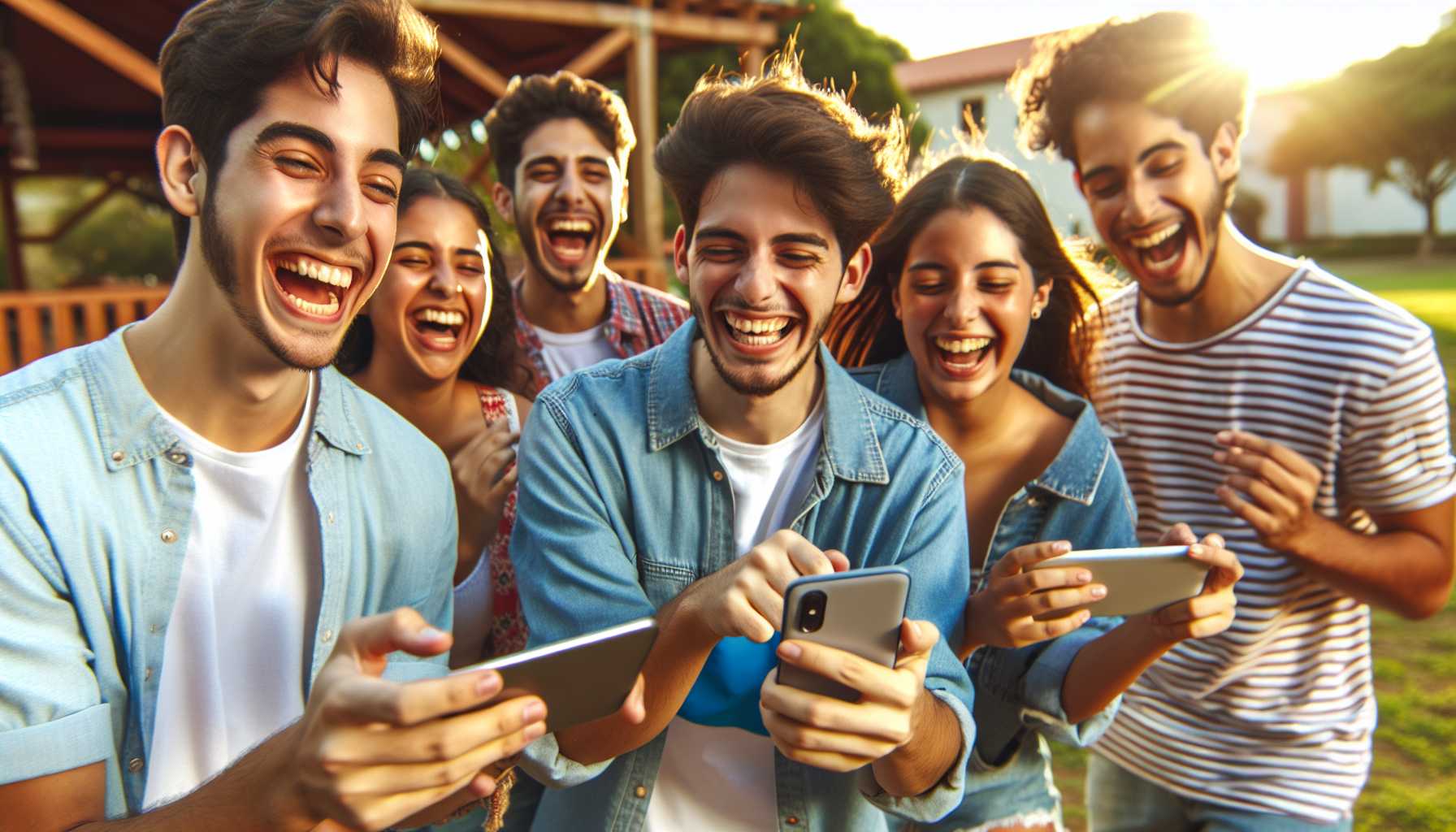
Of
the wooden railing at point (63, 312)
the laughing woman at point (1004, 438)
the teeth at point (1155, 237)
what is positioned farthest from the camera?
the wooden railing at point (63, 312)

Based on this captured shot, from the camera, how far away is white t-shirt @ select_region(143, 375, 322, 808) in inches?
76.6

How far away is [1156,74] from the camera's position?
3016 mm

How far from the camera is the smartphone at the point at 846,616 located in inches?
65.3

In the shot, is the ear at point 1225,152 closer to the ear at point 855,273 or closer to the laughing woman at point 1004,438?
the laughing woman at point 1004,438

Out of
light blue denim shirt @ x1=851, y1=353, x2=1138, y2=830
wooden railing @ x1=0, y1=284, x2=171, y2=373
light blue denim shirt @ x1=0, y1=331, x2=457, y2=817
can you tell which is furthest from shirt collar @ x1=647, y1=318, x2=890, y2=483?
wooden railing @ x1=0, y1=284, x2=171, y2=373

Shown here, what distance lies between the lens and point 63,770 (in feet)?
5.50

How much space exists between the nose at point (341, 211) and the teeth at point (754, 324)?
2.83 feet

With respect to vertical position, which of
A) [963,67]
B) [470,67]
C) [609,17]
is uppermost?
[963,67]

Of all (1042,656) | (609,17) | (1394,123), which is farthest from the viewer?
(1394,123)

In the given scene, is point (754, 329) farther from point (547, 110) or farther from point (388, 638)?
point (547, 110)

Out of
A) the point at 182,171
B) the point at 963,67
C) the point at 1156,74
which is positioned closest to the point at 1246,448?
the point at 1156,74

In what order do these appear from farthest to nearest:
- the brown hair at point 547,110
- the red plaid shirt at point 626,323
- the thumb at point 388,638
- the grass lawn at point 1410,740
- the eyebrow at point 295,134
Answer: the grass lawn at point 1410,740, the brown hair at point 547,110, the red plaid shirt at point 626,323, the eyebrow at point 295,134, the thumb at point 388,638

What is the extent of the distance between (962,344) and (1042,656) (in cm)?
89

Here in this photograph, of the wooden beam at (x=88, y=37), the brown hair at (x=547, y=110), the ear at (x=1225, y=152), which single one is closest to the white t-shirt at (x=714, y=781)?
the ear at (x=1225, y=152)
